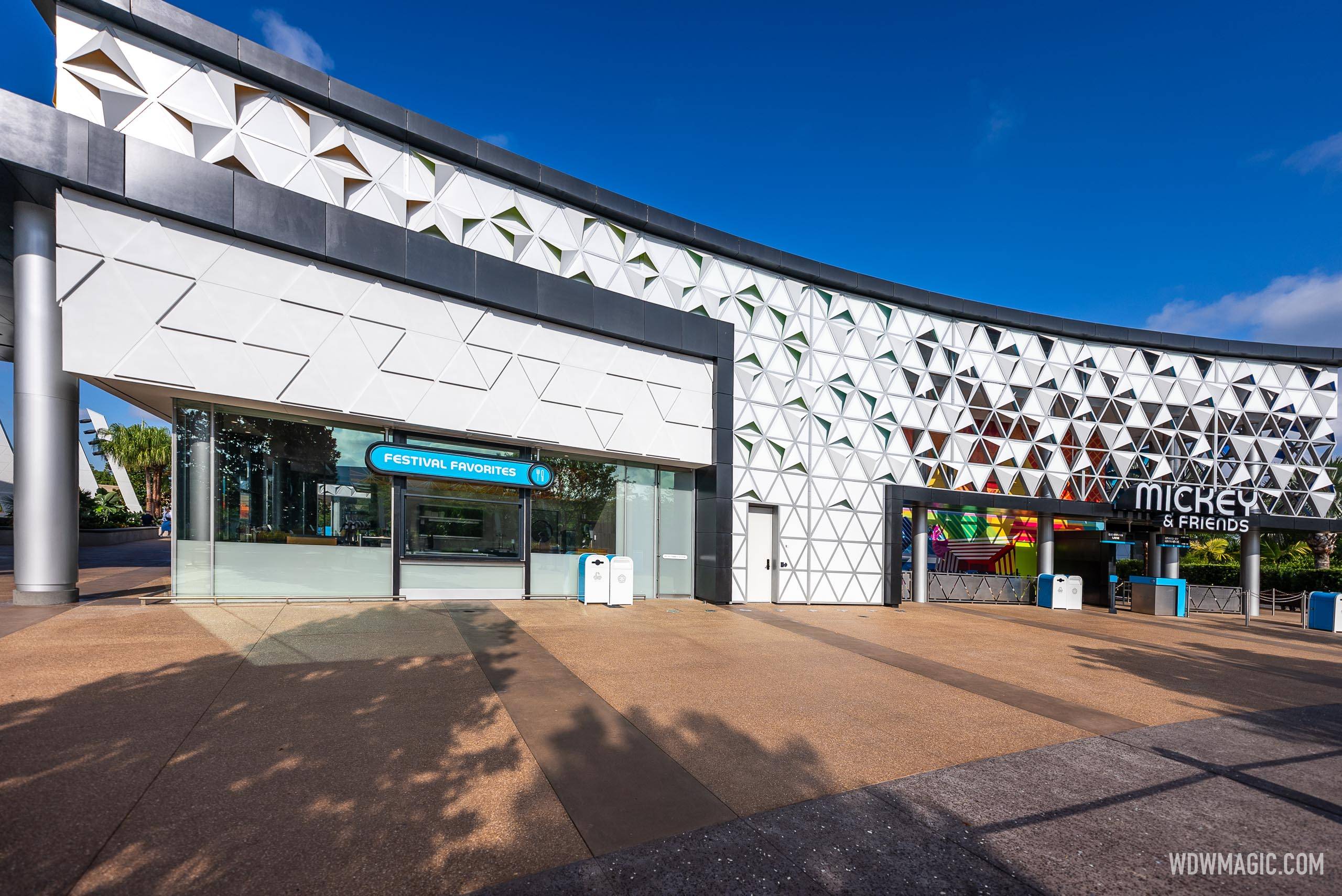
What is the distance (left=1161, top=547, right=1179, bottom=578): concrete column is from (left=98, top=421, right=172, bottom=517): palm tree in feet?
211

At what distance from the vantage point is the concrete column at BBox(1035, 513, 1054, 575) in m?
22.3

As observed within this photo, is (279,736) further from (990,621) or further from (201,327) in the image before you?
(990,621)

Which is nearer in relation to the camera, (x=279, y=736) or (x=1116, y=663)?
(x=279, y=736)

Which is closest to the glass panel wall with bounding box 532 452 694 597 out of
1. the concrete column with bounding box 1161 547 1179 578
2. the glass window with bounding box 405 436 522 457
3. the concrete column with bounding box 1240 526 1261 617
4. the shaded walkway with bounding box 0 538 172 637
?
the glass window with bounding box 405 436 522 457

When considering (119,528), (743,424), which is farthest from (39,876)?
(119,528)

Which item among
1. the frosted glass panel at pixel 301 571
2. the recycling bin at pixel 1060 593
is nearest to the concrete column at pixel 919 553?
the recycling bin at pixel 1060 593

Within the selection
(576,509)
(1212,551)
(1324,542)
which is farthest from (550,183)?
(1212,551)

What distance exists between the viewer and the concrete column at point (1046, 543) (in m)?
22.3

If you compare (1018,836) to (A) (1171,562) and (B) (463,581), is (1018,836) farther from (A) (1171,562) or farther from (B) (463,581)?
(A) (1171,562)

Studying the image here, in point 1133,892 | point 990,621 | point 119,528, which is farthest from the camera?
point 119,528

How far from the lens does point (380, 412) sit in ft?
41.2

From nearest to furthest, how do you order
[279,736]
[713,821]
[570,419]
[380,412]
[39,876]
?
[39,876] < [713,821] < [279,736] < [380,412] < [570,419]

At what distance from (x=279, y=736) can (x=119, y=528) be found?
111ft

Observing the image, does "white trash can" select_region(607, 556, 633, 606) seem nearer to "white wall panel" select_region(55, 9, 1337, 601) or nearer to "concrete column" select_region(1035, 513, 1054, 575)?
"white wall panel" select_region(55, 9, 1337, 601)
